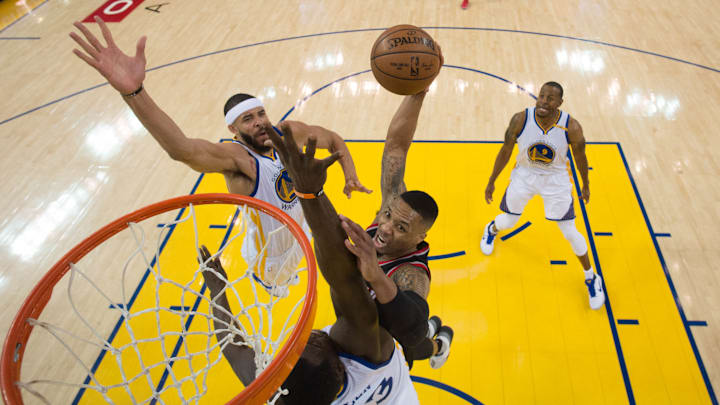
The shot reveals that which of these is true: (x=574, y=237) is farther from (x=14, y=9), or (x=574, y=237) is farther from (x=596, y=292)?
(x=14, y=9)

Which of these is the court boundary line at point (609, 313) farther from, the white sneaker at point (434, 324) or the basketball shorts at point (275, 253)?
the basketball shorts at point (275, 253)

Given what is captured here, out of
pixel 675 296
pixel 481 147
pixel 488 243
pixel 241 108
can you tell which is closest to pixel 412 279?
pixel 241 108

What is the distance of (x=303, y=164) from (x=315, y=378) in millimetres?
1062

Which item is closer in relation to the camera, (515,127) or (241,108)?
(241,108)

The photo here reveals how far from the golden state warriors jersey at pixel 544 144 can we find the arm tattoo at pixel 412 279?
1872 mm

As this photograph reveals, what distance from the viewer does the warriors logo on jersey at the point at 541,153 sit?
3.54m

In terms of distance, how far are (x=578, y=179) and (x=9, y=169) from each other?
24.7 ft

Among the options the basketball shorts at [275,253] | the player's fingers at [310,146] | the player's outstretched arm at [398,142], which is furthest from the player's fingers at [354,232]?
the basketball shorts at [275,253]

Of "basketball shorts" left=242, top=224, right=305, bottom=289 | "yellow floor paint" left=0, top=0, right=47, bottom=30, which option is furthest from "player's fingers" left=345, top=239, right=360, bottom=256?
"yellow floor paint" left=0, top=0, right=47, bottom=30

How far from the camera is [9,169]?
5.86 m

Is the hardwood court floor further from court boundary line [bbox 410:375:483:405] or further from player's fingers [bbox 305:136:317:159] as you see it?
player's fingers [bbox 305:136:317:159]

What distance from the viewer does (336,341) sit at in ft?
6.84

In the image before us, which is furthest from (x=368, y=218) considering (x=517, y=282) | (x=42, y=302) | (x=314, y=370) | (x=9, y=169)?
(x=9, y=169)

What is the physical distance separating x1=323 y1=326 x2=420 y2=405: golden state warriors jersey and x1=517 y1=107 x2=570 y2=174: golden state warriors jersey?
2.17 meters
